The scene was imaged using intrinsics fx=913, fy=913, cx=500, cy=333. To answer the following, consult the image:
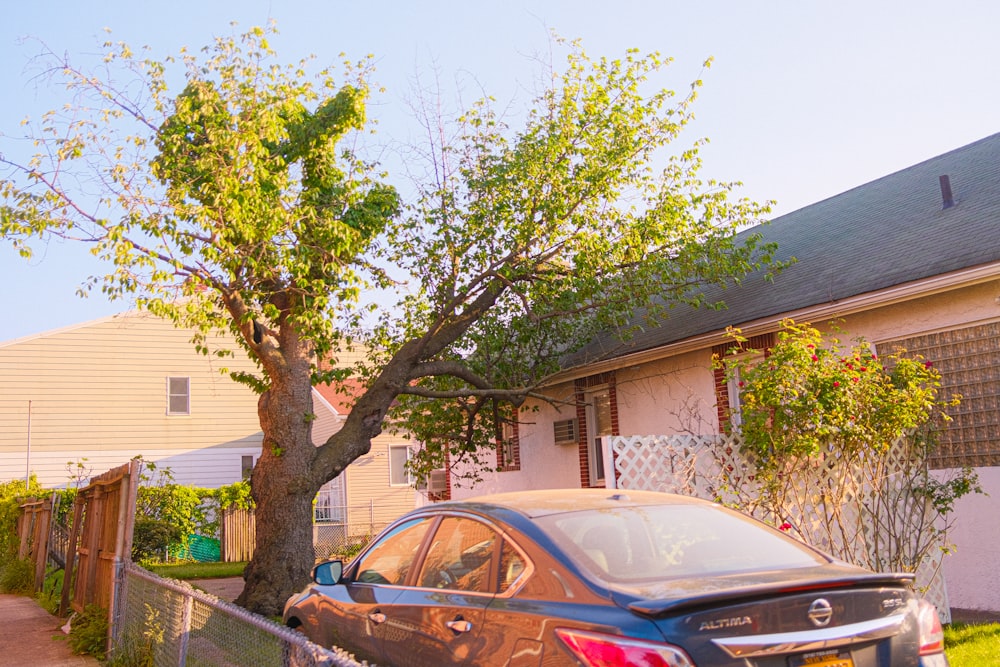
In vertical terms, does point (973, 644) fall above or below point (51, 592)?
below

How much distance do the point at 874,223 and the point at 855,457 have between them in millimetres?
6369

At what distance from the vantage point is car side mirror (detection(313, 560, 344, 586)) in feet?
19.1

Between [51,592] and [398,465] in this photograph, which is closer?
[51,592]

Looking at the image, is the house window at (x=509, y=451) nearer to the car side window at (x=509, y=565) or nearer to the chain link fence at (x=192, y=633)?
the chain link fence at (x=192, y=633)

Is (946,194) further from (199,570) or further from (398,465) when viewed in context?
(398,465)

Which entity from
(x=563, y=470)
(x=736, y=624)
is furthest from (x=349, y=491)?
(x=736, y=624)

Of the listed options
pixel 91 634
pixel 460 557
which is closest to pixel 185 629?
pixel 460 557

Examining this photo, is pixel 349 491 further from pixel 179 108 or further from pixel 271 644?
pixel 271 644

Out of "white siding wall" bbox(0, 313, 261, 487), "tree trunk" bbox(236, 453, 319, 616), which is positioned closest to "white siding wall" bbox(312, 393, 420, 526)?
"white siding wall" bbox(0, 313, 261, 487)

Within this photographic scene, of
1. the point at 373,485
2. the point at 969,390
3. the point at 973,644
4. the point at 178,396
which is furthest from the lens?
the point at 373,485

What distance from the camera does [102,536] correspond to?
11016 mm

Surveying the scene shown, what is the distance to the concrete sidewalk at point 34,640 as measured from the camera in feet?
31.2

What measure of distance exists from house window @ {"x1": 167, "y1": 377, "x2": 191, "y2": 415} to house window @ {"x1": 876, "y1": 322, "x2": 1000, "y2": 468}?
23.1m

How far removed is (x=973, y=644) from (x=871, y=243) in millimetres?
6347
